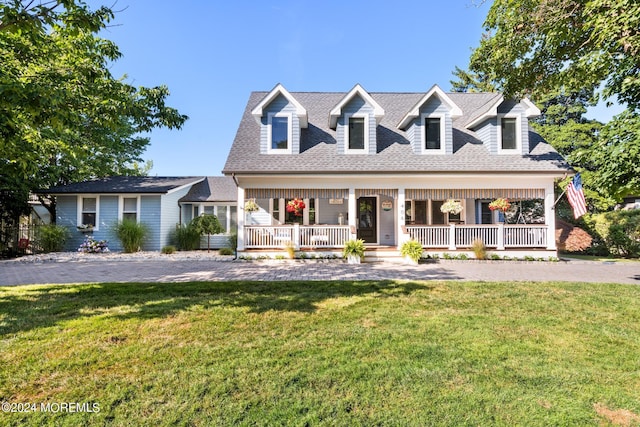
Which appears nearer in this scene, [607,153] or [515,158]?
[607,153]

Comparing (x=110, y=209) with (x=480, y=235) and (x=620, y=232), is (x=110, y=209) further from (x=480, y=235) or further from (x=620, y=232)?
(x=620, y=232)

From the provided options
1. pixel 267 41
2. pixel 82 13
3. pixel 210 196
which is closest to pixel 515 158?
pixel 267 41

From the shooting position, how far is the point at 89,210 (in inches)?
611

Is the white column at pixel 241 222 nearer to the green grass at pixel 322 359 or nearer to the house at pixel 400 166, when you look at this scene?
the house at pixel 400 166

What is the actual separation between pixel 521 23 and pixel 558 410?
11.4m

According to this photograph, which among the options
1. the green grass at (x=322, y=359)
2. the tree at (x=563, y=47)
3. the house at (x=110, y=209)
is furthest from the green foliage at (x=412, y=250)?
the house at (x=110, y=209)

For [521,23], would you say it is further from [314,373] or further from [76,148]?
[76,148]

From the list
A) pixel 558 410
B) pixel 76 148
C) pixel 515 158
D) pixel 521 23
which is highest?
pixel 521 23

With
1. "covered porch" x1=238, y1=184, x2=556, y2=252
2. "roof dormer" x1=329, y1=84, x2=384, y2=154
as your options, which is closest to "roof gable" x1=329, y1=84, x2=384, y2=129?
"roof dormer" x1=329, y1=84, x2=384, y2=154

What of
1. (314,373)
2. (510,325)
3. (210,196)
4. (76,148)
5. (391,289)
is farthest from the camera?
(210,196)

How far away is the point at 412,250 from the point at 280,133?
762cm

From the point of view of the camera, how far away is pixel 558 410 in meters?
2.47

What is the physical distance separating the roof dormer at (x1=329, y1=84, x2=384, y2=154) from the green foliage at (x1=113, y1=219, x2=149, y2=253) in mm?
10957

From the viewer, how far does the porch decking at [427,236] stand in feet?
39.5
